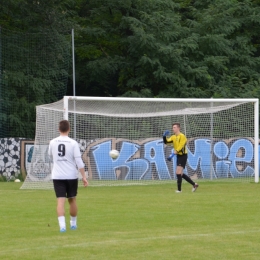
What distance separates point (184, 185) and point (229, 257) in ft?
50.3

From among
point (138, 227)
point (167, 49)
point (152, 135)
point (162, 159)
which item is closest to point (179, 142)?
point (152, 135)

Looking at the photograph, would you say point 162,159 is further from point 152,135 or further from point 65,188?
point 65,188

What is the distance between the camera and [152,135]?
2753 cm

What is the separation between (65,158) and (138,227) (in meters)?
1.89

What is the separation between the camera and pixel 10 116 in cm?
3134

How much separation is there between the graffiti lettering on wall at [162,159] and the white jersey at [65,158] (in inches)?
523

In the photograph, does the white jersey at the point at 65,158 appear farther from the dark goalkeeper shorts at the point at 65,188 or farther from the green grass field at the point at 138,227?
the green grass field at the point at 138,227

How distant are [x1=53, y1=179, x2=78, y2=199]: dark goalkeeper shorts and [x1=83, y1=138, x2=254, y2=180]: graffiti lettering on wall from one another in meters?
13.3

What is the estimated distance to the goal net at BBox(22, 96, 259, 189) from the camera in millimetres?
25125

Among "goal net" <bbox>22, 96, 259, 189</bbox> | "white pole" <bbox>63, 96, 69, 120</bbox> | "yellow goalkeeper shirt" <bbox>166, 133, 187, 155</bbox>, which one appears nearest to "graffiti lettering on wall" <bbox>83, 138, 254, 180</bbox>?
"goal net" <bbox>22, 96, 259, 189</bbox>

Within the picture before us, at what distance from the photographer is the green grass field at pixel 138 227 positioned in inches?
386

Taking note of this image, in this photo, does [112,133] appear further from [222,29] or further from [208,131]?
[222,29]

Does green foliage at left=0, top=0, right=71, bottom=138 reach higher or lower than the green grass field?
higher

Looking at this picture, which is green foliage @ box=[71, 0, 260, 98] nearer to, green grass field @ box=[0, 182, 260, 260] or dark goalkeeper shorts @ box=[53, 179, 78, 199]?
green grass field @ box=[0, 182, 260, 260]
